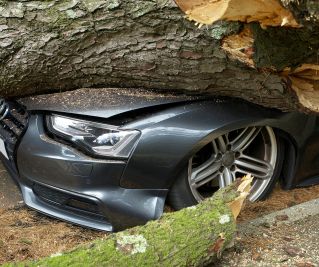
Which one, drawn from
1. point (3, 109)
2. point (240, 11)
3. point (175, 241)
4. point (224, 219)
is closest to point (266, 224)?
point (224, 219)

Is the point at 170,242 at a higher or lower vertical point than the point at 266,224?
higher

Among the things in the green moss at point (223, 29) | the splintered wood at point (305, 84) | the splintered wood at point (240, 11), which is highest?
the splintered wood at point (240, 11)

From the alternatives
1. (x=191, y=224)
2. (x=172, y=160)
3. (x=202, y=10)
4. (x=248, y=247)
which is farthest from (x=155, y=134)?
(x=202, y=10)

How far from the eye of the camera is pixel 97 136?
12.0ft

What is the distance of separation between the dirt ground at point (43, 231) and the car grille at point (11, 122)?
18.1 inches

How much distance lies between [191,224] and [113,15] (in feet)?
4.07

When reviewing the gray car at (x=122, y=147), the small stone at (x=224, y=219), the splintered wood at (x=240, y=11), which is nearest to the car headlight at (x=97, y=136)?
the gray car at (x=122, y=147)

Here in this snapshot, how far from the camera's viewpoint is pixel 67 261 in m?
2.89

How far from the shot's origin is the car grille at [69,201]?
3809mm

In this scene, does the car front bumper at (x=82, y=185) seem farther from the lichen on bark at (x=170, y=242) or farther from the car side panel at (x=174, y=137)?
the lichen on bark at (x=170, y=242)

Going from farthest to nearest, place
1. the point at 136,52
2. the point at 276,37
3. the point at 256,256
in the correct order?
the point at 256,256, the point at 136,52, the point at 276,37

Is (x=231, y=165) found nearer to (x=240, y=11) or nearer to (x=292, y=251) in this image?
(x=292, y=251)

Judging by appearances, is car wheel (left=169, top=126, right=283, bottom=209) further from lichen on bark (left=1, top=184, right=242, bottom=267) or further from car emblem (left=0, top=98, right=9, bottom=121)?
car emblem (left=0, top=98, right=9, bottom=121)

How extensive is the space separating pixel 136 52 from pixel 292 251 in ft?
5.08
